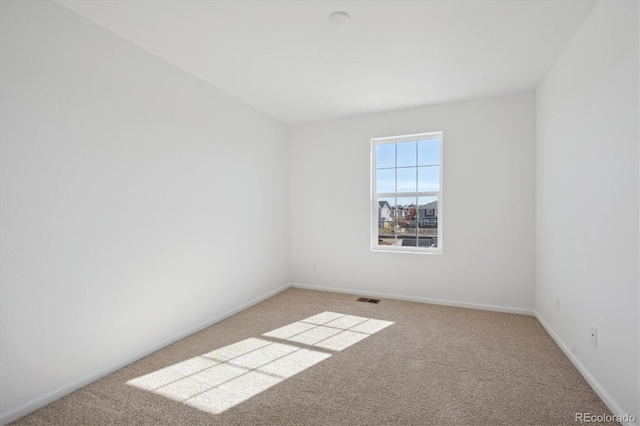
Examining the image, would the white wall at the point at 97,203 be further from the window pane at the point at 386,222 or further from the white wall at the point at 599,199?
the white wall at the point at 599,199

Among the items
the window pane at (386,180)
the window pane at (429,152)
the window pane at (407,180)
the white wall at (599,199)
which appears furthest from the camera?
the window pane at (386,180)

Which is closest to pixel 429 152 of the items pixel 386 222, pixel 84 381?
pixel 386 222

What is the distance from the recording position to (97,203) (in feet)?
7.06

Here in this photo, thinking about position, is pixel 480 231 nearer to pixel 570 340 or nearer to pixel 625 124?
pixel 570 340

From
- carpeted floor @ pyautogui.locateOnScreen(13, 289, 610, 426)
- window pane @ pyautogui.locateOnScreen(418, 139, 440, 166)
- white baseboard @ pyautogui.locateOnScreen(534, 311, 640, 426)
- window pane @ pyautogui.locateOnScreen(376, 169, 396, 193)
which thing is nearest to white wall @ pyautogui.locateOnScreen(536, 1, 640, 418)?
white baseboard @ pyautogui.locateOnScreen(534, 311, 640, 426)

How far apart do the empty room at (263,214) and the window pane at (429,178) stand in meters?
0.03

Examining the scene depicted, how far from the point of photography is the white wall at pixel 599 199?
1610 millimetres

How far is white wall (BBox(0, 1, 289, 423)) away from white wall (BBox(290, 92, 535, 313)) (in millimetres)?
1474

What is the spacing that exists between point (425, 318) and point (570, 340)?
1.27 meters

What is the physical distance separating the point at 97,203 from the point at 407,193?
3450 mm

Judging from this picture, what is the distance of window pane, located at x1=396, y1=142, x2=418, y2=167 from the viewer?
4.05 meters

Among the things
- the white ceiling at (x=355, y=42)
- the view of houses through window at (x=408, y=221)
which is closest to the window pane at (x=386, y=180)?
the view of houses through window at (x=408, y=221)

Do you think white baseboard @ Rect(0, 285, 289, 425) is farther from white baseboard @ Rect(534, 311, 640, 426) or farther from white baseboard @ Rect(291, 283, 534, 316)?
white baseboard @ Rect(534, 311, 640, 426)

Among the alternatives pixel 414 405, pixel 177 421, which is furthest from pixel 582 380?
pixel 177 421
